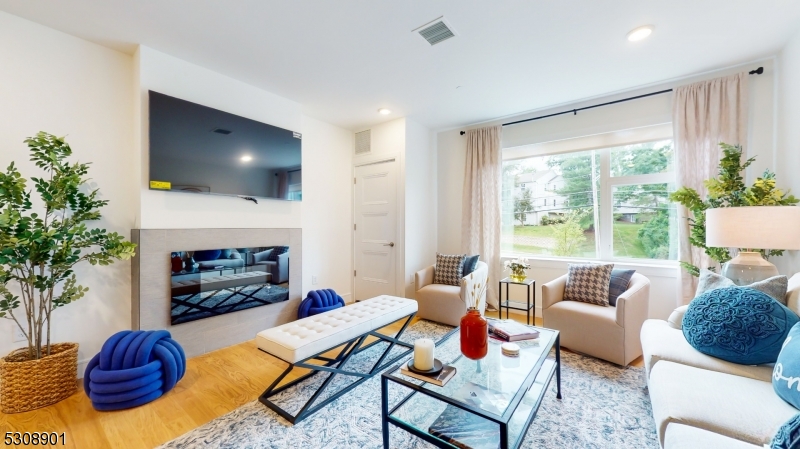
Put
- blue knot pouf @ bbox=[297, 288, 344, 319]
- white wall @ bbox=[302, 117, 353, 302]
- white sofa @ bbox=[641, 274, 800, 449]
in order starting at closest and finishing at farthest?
white sofa @ bbox=[641, 274, 800, 449], blue knot pouf @ bbox=[297, 288, 344, 319], white wall @ bbox=[302, 117, 353, 302]

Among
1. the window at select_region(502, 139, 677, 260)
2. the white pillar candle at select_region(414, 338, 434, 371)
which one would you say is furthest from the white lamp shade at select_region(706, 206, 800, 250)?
the white pillar candle at select_region(414, 338, 434, 371)

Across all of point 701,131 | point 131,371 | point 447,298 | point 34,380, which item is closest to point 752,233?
point 701,131

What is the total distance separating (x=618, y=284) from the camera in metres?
2.76

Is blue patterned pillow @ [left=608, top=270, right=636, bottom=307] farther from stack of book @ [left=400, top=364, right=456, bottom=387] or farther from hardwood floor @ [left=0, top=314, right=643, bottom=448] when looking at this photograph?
hardwood floor @ [left=0, top=314, right=643, bottom=448]

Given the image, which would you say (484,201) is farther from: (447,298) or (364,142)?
(364,142)

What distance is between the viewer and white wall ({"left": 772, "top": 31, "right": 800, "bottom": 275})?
227 centimetres

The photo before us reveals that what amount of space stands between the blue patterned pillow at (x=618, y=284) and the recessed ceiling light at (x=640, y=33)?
1.94 metres

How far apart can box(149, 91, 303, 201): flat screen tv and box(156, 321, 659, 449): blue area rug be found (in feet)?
5.91

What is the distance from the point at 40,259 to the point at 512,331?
3042 millimetres

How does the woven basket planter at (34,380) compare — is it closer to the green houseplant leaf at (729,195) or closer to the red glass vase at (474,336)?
the red glass vase at (474,336)

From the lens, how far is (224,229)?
2.88 meters

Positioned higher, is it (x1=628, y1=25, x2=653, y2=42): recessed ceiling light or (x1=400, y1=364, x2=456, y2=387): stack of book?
(x1=628, y1=25, x2=653, y2=42): recessed ceiling light

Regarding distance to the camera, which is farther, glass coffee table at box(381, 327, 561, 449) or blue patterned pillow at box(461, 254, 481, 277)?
blue patterned pillow at box(461, 254, 481, 277)

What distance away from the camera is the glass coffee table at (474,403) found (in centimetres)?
128
